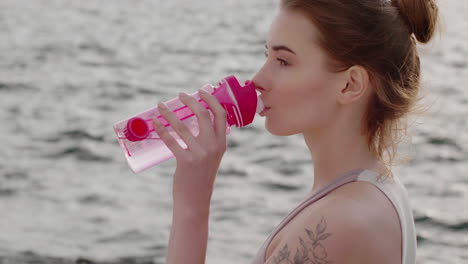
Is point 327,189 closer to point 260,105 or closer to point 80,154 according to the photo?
point 260,105

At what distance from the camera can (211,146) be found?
2.45 meters

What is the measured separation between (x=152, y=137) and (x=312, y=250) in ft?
2.10

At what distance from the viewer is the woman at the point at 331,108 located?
8.04 feet

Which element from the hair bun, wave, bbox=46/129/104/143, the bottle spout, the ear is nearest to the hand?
the bottle spout

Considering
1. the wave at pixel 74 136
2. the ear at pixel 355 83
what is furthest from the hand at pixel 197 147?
the wave at pixel 74 136

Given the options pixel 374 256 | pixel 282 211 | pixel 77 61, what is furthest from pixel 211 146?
pixel 77 61

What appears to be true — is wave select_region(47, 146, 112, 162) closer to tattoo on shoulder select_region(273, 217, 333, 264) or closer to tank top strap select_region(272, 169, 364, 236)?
tank top strap select_region(272, 169, 364, 236)

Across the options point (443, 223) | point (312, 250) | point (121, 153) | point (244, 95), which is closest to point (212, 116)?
point (244, 95)

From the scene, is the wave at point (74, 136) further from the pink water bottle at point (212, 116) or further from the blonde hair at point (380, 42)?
the blonde hair at point (380, 42)

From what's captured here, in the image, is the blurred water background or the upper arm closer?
the upper arm

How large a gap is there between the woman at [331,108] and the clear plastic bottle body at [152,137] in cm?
10

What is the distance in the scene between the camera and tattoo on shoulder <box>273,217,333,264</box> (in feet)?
7.60

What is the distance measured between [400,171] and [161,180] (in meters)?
2.07

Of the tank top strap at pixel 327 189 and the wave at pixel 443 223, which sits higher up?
the tank top strap at pixel 327 189
